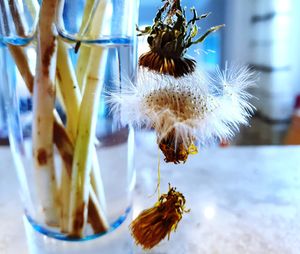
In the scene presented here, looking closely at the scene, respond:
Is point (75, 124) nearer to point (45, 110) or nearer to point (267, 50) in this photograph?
point (45, 110)

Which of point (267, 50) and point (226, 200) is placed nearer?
point (226, 200)

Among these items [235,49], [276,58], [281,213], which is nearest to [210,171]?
[281,213]

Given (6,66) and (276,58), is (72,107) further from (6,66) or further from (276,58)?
(276,58)

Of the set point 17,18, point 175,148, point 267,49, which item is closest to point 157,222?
point 175,148

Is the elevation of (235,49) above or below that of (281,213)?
above

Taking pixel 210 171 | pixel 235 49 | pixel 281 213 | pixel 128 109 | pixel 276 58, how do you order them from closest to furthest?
pixel 128 109 → pixel 281 213 → pixel 210 171 → pixel 276 58 → pixel 235 49

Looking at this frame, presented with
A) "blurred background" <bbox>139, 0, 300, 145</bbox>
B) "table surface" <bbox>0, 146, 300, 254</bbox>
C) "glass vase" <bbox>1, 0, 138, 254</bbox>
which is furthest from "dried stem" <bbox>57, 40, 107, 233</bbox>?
"blurred background" <bbox>139, 0, 300, 145</bbox>

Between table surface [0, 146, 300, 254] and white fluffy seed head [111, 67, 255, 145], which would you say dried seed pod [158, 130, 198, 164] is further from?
table surface [0, 146, 300, 254]

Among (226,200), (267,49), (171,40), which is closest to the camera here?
(171,40)
